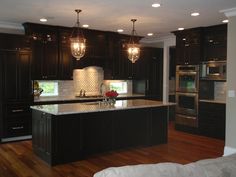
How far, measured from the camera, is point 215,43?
7.14 m

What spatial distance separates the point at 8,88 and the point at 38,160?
218 cm

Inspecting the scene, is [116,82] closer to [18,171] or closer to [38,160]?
[38,160]

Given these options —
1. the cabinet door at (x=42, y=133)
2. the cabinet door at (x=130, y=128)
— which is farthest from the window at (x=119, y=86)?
the cabinet door at (x=42, y=133)

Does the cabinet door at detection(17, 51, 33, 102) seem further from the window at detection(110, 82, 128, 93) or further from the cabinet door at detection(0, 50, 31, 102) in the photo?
the window at detection(110, 82, 128, 93)

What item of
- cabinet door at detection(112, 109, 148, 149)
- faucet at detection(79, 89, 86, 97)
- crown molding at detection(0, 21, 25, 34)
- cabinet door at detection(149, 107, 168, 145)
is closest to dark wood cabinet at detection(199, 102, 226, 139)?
cabinet door at detection(149, 107, 168, 145)

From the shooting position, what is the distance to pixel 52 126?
15.6 ft

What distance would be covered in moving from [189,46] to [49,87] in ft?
13.2

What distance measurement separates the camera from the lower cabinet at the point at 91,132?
4848 mm

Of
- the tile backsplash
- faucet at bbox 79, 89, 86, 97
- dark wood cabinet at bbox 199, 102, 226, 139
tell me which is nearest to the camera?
dark wood cabinet at bbox 199, 102, 226, 139

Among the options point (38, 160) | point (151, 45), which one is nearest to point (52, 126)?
point (38, 160)

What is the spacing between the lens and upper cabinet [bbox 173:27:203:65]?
7476 millimetres

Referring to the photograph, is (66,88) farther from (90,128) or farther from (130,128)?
(90,128)

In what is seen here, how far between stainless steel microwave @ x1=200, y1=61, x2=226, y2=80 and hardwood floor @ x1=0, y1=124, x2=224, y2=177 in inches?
62.6

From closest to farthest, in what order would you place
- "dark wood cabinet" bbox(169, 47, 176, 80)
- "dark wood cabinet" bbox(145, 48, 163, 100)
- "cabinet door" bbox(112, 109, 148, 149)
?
"cabinet door" bbox(112, 109, 148, 149) → "dark wood cabinet" bbox(145, 48, 163, 100) → "dark wood cabinet" bbox(169, 47, 176, 80)
